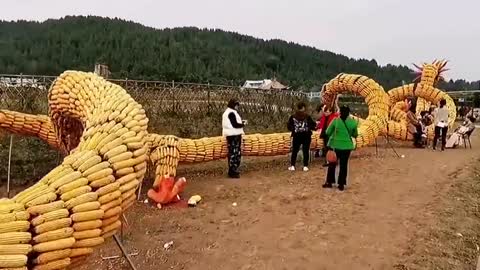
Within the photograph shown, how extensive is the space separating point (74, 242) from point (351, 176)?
318 inches

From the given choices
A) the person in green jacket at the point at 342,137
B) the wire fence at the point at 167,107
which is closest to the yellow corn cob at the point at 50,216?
the wire fence at the point at 167,107

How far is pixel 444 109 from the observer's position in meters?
13.6

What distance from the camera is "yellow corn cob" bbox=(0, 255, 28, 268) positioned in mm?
1812

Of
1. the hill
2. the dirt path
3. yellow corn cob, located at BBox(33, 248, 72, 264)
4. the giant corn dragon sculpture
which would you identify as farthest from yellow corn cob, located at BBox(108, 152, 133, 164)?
the hill

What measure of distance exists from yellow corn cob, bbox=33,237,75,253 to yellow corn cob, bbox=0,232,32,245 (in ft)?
0.15

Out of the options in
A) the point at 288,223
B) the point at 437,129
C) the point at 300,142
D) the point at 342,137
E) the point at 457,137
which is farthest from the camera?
the point at 457,137

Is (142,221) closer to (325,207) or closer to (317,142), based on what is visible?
(325,207)

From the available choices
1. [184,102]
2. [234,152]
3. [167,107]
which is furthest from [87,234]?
[184,102]

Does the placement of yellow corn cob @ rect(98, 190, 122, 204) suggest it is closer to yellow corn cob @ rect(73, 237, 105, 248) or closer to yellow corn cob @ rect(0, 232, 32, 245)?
yellow corn cob @ rect(73, 237, 105, 248)

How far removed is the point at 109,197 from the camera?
2.26 metres

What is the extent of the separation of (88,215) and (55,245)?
20 centimetres

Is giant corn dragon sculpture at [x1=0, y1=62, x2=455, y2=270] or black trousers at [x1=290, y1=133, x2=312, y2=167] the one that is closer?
giant corn dragon sculpture at [x1=0, y1=62, x2=455, y2=270]

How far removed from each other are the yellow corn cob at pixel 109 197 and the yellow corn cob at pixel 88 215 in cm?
5

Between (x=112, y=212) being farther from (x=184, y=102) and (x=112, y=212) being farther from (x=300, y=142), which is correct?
(x=184, y=102)
